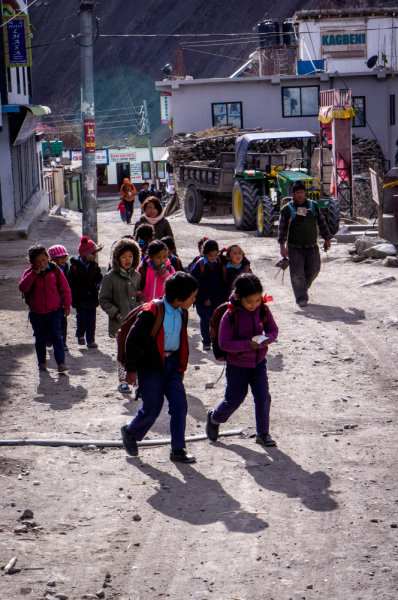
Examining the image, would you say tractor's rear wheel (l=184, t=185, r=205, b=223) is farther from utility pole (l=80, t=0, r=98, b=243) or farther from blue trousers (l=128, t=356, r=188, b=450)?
blue trousers (l=128, t=356, r=188, b=450)

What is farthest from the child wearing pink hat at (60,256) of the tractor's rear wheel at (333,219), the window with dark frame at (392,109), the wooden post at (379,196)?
the window with dark frame at (392,109)

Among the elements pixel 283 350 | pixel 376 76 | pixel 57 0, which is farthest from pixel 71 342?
pixel 57 0

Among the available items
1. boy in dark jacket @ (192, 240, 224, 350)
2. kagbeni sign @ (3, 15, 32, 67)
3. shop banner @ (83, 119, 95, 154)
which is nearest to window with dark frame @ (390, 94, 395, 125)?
kagbeni sign @ (3, 15, 32, 67)

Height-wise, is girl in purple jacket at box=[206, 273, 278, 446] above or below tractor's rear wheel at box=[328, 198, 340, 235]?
below

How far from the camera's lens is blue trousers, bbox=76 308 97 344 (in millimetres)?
Answer: 8469

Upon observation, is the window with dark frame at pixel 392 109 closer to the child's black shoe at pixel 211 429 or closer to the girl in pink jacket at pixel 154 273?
the girl in pink jacket at pixel 154 273

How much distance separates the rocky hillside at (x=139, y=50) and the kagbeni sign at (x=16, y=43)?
197 feet

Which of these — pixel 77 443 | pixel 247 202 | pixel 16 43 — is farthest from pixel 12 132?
pixel 77 443

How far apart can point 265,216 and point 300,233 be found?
8.10m

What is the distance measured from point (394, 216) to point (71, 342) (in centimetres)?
744

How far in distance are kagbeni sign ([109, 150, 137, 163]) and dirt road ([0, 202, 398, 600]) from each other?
50251 millimetres

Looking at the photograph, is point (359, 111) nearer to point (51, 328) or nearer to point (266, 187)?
point (266, 187)

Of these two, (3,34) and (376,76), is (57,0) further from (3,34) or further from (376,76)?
(3,34)

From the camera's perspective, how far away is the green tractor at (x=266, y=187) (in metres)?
16.9
